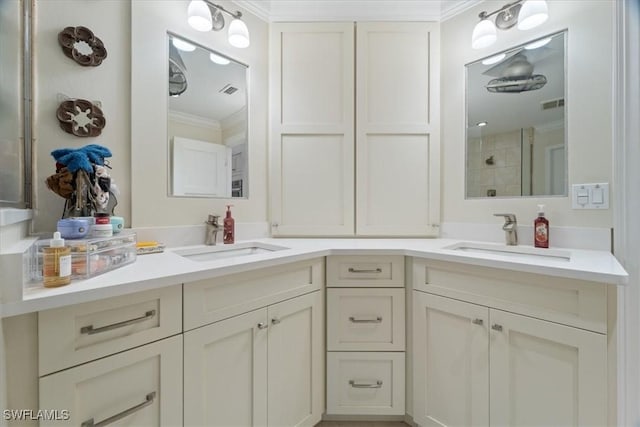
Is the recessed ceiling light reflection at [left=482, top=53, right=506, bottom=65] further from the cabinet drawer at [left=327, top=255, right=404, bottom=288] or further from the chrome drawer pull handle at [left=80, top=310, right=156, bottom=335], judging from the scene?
the chrome drawer pull handle at [left=80, top=310, right=156, bottom=335]

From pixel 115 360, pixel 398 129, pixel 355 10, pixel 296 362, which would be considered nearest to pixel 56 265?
pixel 115 360

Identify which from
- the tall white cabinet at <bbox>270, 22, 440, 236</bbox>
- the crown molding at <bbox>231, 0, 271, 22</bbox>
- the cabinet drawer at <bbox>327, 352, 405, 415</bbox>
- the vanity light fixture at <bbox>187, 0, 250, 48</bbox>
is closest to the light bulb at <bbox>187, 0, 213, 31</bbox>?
the vanity light fixture at <bbox>187, 0, 250, 48</bbox>

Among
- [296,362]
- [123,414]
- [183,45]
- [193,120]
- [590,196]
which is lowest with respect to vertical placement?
[296,362]

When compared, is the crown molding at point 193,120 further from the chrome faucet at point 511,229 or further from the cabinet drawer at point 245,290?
the chrome faucet at point 511,229

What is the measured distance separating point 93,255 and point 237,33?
52.4 inches

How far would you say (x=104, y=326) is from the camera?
726mm

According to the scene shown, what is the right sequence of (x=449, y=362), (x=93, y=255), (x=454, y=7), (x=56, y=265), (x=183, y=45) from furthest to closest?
(x=454, y=7) → (x=183, y=45) → (x=449, y=362) → (x=93, y=255) → (x=56, y=265)

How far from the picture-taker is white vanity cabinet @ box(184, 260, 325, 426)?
2.99ft

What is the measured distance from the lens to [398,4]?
1.72 m

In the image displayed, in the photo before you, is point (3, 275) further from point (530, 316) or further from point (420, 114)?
point (420, 114)

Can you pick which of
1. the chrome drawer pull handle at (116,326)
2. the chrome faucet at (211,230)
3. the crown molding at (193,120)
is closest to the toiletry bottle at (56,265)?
the chrome drawer pull handle at (116,326)

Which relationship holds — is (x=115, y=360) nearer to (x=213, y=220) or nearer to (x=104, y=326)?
(x=104, y=326)

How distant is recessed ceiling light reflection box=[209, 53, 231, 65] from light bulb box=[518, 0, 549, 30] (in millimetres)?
1536

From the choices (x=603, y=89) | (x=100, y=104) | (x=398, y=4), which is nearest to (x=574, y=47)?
(x=603, y=89)
